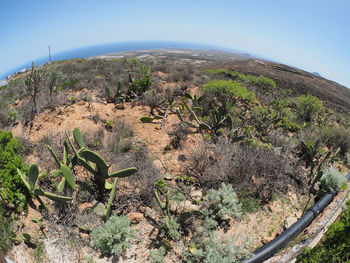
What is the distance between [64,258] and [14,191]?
1.35 meters

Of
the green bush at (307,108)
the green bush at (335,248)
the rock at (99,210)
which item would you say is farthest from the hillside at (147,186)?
the green bush at (307,108)

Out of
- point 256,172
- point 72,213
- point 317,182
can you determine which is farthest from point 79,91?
point 317,182

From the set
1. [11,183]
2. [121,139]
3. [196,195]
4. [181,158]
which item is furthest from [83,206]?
[181,158]

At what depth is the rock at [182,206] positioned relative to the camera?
2888 mm

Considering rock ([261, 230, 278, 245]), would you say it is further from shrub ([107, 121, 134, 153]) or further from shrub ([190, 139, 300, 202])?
shrub ([107, 121, 134, 153])

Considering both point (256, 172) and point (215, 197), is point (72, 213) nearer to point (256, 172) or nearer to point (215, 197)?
point (215, 197)

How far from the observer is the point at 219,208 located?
9.30 feet

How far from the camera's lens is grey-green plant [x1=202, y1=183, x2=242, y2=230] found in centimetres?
272

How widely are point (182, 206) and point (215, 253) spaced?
0.85m

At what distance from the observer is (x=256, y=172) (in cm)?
348

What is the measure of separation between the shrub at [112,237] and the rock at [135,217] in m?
0.33

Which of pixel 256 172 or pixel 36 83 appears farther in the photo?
pixel 36 83

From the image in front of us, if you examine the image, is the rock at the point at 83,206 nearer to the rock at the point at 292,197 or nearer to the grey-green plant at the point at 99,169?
the grey-green plant at the point at 99,169

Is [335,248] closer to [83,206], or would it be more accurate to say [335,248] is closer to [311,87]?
[83,206]
